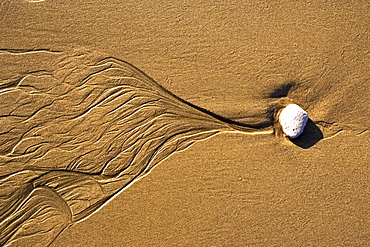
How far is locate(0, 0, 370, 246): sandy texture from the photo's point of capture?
2.20 metres

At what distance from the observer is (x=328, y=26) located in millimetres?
2238

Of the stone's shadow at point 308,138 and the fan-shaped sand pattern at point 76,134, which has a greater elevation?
the stone's shadow at point 308,138

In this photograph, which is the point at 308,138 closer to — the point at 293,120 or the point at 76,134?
the point at 293,120

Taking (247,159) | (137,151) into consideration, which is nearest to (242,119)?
(247,159)

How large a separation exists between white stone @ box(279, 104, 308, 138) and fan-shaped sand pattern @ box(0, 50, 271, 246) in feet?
0.98

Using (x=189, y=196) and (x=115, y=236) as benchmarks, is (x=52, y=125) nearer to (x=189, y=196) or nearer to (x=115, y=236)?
(x=115, y=236)

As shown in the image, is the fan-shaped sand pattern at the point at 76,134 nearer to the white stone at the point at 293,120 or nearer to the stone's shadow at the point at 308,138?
the white stone at the point at 293,120

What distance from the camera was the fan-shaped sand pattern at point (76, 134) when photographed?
7.20ft

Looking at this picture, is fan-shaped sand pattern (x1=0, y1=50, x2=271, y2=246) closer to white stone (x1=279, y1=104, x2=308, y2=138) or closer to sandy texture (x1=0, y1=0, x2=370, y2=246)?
sandy texture (x1=0, y1=0, x2=370, y2=246)

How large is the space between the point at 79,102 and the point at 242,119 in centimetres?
156

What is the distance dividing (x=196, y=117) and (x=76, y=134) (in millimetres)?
1154

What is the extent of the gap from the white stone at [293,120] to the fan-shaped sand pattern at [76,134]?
30cm

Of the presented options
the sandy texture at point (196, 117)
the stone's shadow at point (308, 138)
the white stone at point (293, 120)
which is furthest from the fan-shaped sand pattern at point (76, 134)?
the stone's shadow at point (308, 138)

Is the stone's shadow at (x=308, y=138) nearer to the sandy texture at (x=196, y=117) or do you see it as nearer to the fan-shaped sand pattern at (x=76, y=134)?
the sandy texture at (x=196, y=117)
